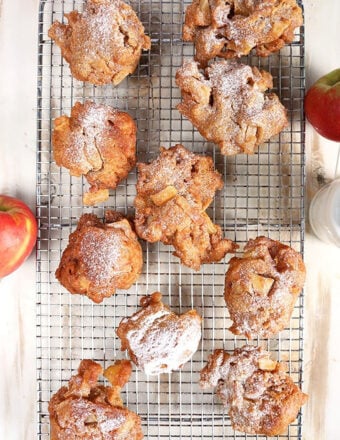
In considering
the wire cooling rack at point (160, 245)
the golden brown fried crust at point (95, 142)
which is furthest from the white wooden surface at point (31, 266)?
the golden brown fried crust at point (95, 142)

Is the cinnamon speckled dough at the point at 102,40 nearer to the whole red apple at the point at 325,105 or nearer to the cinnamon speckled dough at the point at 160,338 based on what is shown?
the whole red apple at the point at 325,105

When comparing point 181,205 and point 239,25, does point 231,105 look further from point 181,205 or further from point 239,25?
point 181,205

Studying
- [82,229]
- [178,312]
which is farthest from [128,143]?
[178,312]

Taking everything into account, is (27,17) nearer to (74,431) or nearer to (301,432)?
(74,431)

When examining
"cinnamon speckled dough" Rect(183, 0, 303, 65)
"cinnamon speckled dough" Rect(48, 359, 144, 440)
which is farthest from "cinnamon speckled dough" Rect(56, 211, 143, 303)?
"cinnamon speckled dough" Rect(183, 0, 303, 65)

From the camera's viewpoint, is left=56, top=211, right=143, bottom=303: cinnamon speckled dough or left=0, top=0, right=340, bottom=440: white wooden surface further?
left=0, top=0, right=340, bottom=440: white wooden surface

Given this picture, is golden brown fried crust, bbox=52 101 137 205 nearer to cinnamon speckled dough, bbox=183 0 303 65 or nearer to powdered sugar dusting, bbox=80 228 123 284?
powdered sugar dusting, bbox=80 228 123 284
